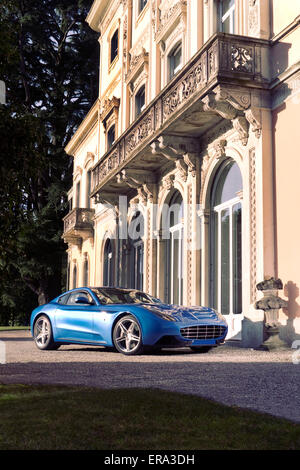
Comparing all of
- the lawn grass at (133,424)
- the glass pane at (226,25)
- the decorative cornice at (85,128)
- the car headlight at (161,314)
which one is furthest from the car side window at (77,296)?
the decorative cornice at (85,128)

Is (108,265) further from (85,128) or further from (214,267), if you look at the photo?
(214,267)

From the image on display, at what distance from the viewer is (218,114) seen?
15.3 m

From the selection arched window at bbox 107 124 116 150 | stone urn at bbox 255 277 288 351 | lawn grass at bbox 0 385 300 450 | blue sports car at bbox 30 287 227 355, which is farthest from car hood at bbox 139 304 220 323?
arched window at bbox 107 124 116 150

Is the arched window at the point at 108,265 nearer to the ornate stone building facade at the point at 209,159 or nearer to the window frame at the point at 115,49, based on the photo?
the ornate stone building facade at the point at 209,159

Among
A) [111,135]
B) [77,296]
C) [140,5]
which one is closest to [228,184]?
[77,296]

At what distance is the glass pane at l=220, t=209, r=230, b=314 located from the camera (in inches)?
617

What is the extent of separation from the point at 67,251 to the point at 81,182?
15.1 feet

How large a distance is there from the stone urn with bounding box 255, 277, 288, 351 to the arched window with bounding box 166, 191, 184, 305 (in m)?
6.28

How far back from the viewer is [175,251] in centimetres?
1980

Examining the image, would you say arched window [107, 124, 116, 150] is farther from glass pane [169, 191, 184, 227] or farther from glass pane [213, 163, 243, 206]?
glass pane [213, 163, 243, 206]

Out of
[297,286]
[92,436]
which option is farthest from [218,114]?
[92,436]

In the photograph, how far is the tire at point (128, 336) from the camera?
10477 millimetres

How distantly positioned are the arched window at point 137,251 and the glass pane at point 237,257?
7.36 metres

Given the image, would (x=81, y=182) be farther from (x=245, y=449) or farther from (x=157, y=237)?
(x=245, y=449)
